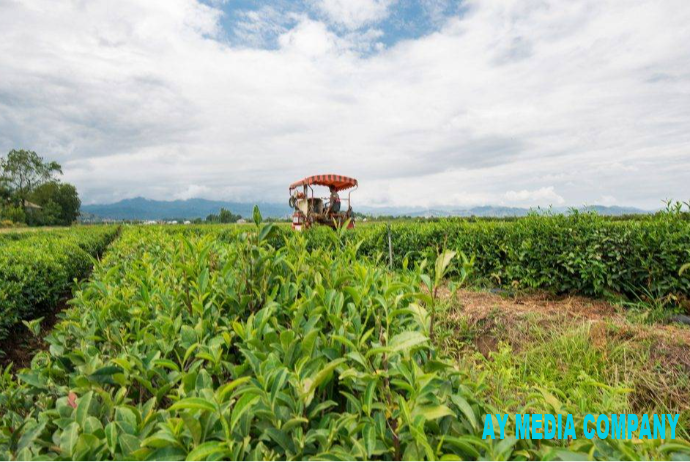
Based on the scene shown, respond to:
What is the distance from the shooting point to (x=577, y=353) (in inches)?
162

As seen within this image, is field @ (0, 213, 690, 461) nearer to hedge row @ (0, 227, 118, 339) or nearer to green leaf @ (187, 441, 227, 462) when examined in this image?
green leaf @ (187, 441, 227, 462)

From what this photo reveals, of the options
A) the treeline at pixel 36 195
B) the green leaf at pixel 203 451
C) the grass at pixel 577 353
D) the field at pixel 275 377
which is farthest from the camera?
the treeline at pixel 36 195

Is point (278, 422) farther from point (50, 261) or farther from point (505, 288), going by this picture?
point (50, 261)

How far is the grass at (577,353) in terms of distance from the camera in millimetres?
3484

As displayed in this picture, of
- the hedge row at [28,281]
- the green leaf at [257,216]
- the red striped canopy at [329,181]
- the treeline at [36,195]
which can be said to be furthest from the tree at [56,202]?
the green leaf at [257,216]

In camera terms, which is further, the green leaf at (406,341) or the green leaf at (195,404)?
the green leaf at (406,341)

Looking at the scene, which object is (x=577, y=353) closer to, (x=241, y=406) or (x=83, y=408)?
(x=241, y=406)

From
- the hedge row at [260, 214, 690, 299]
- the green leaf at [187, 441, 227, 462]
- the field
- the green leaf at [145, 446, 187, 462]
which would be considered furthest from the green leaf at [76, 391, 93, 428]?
the hedge row at [260, 214, 690, 299]

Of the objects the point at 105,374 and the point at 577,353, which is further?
the point at 577,353

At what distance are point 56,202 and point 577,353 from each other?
94.9m

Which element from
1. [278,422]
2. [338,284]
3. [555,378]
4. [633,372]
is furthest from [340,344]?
[633,372]

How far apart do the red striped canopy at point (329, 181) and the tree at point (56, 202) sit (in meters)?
74.1

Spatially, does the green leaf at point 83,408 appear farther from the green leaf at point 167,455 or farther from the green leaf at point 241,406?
the green leaf at point 241,406

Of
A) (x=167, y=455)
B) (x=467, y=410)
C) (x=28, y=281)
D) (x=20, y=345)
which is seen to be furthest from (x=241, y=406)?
(x=28, y=281)
